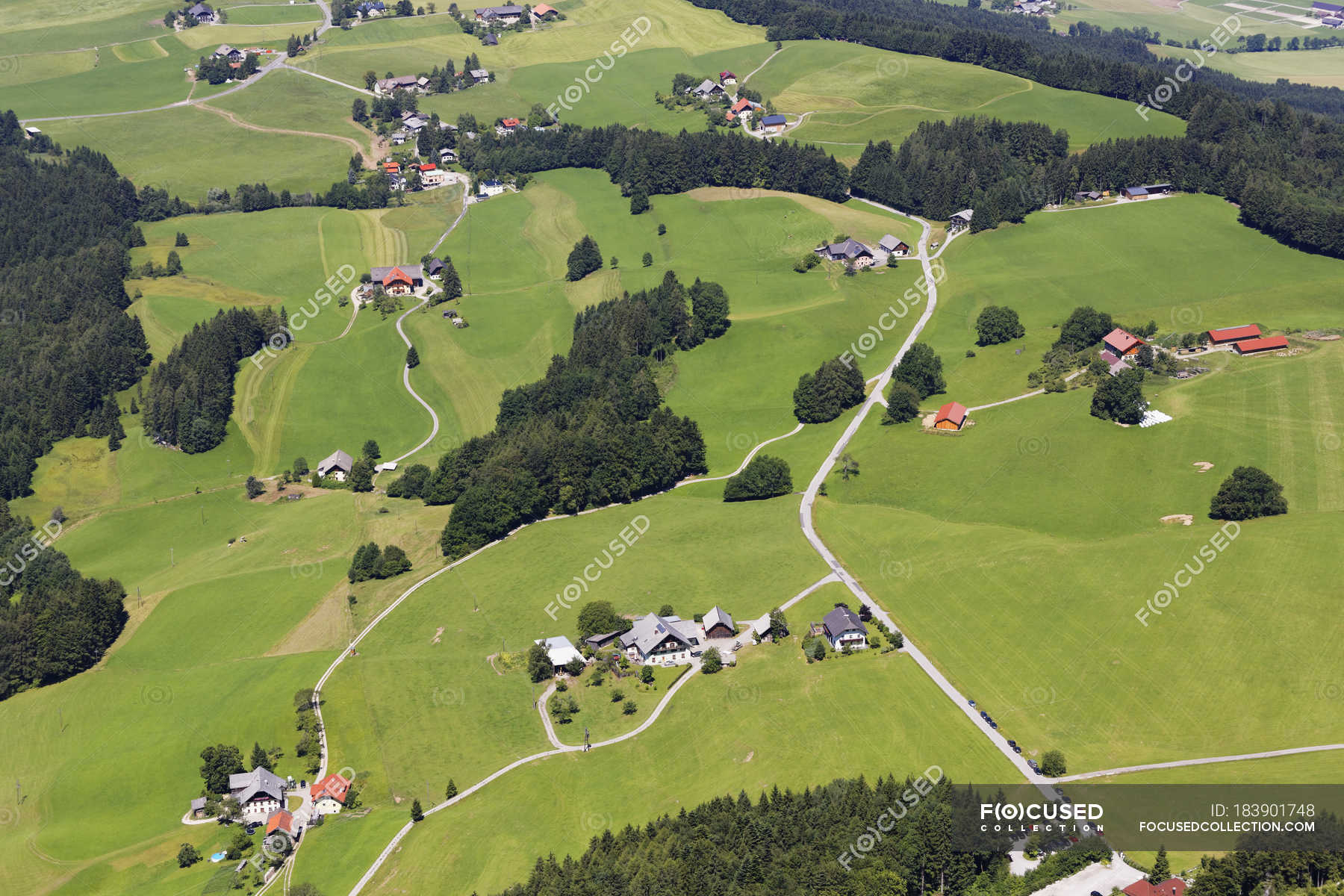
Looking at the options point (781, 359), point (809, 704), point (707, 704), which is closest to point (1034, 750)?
point (809, 704)

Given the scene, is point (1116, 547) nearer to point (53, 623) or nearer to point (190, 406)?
point (53, 623)

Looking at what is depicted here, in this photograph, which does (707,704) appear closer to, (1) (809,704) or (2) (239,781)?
(1) (809,704)

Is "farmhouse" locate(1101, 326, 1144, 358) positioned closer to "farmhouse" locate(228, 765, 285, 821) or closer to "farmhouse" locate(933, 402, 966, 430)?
"farmhouse" locate(933, 402, 966, 430)

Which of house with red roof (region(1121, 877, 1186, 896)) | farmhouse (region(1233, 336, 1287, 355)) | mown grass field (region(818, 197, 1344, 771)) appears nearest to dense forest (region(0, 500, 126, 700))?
mown grass field (region(818, 197, 1344, 771))

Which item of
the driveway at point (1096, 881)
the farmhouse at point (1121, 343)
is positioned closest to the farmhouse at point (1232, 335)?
the farmhouse at point (1121, 343)

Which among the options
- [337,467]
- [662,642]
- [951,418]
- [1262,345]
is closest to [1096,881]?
[662,642]
